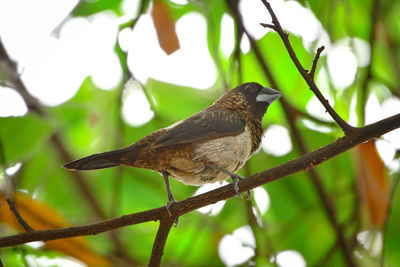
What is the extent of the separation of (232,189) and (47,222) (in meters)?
1.26

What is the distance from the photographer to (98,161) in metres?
2.85

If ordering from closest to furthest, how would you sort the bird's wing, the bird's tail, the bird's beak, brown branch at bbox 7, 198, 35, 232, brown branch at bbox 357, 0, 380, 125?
brown branch at bbox 7, 198, 35, 232 < the bird's tail < the bird's wing < the bird's beak < brown branch at bbox 357, 0, 380, 125

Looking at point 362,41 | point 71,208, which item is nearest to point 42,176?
point 71,208

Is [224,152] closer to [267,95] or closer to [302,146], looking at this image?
[267,95]

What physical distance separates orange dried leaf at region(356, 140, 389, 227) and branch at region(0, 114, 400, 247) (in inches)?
31.3

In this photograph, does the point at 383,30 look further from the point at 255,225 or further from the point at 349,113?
the point at 255,225

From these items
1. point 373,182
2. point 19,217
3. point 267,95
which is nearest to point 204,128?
point 267,95

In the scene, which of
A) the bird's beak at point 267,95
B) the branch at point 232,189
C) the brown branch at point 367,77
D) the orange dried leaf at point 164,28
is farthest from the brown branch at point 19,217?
the brown branch at point 367,77

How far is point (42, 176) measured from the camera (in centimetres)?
396

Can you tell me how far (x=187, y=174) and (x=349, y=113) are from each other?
1458mm

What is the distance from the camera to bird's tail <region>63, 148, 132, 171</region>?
272 centimetres

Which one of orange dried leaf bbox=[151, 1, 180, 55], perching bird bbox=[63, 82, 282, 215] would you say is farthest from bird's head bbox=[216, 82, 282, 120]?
orange dried leaf bbox=[151, 1, 180, 55]

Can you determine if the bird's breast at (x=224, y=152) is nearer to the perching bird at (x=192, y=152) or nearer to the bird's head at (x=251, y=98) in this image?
the perching bird at (x=192, y=152)

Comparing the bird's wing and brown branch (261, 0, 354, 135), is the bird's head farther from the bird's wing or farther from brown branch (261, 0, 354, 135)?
brown branch (261, 0, 354, 135)
